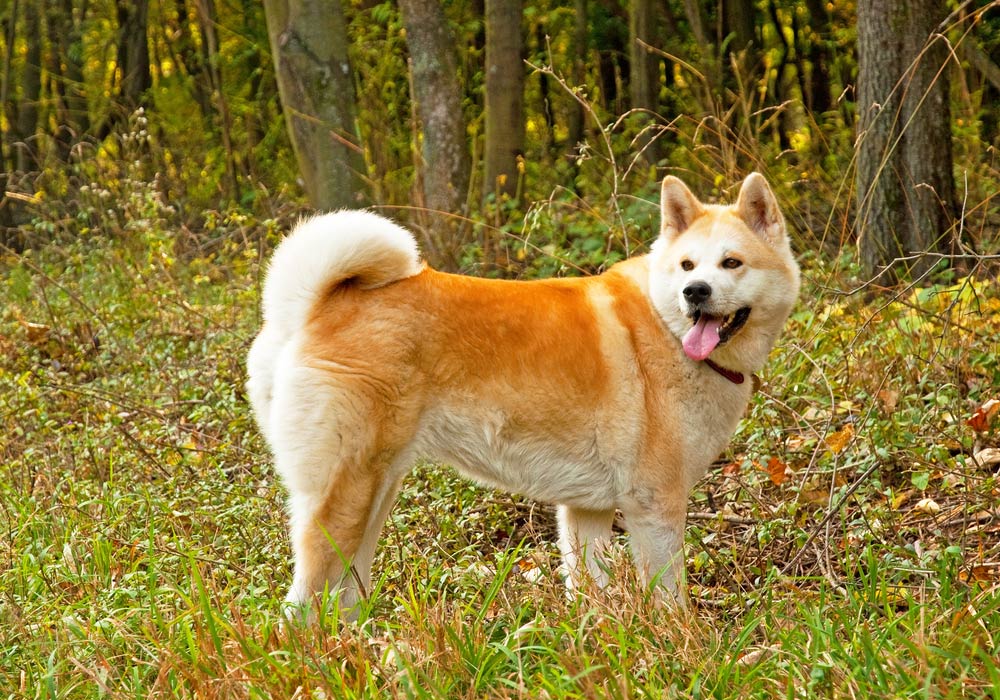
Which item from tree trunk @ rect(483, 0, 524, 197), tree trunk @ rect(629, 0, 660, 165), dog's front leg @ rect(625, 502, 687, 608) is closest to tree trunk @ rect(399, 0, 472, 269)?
tree trunk @ rect(483, 0, 524, 197)

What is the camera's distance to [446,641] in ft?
9.39

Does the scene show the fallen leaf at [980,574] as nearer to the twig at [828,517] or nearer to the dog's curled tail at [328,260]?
the twig at [828,517]

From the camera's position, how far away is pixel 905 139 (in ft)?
20.8

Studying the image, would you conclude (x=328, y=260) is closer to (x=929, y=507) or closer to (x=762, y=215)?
(x=762, y=215)

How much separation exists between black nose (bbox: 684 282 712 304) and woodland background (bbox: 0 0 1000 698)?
745 millimetres

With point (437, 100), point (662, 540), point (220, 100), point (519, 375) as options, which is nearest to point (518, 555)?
point (662, 540)

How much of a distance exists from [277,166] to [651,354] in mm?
12641

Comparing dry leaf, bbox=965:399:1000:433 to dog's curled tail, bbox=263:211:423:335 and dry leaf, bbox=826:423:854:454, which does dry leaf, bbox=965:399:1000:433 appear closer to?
dry leaf, bbox=826:423:854:454

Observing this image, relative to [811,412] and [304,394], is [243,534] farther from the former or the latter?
[811,412]

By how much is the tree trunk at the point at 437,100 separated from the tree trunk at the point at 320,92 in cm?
94

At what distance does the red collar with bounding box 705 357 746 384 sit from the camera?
3.80 m

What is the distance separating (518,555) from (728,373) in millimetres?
1009

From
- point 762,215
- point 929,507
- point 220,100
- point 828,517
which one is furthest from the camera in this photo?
point 220,100

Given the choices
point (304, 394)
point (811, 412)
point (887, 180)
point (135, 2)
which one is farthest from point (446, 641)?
point (135, 2)
